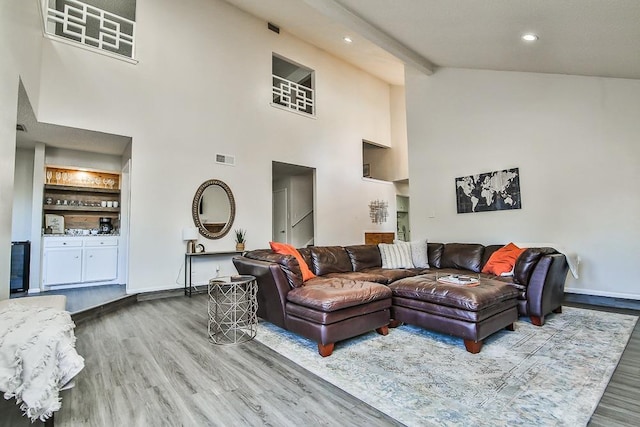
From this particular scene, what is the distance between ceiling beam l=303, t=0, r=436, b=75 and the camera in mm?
4223

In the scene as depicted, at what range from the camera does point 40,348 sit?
1.48 meters

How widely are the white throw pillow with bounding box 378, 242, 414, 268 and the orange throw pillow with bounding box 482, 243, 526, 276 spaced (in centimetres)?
103

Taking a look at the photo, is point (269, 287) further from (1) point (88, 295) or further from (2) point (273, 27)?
(2) point (273, 27)

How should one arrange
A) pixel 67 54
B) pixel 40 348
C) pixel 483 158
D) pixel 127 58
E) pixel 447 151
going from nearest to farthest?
pixel 40 348, pixel 67 54, pixel 127 58, pixel 483 158, pixel 447 151

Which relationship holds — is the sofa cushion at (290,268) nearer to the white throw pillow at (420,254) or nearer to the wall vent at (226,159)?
the white throw pillow at (420,254)

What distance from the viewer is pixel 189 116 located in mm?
5371

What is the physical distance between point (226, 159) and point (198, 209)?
1061 mm

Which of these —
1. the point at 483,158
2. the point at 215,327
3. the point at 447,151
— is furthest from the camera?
the point at 447,151

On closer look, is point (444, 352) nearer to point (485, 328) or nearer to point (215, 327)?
point (485, 328)

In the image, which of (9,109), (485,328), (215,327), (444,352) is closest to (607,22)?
(485,328)

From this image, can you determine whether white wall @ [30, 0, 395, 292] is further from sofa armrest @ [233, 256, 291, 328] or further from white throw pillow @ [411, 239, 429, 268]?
white throw pillow @ [411, 239, 429, 268]

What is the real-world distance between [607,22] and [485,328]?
305 cm

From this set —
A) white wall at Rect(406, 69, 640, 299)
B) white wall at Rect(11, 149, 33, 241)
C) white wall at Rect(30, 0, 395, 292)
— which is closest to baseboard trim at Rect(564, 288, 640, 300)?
white wall at Rect(406, 69, 640, 299)

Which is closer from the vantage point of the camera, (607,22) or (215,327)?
(607,22)
